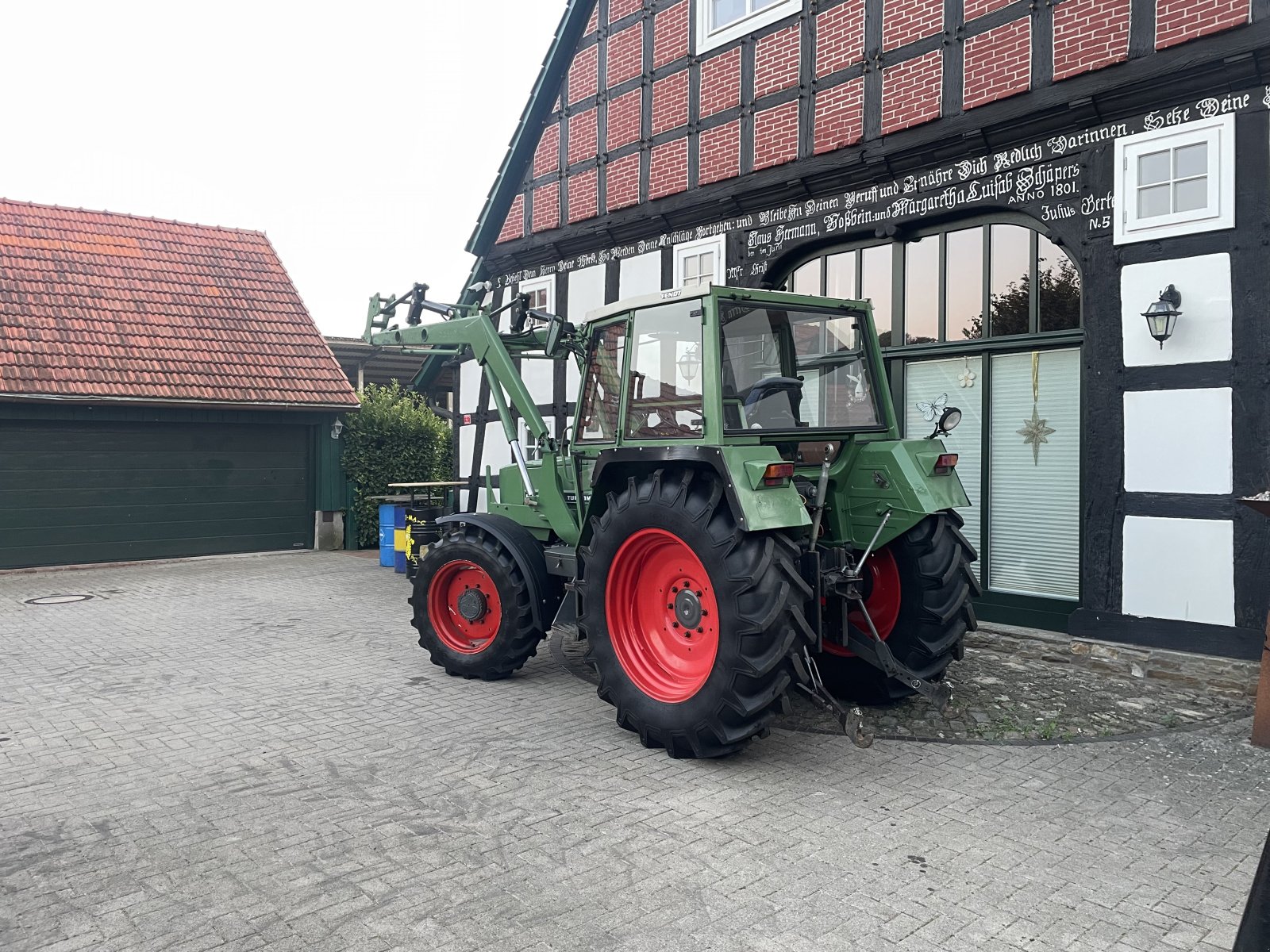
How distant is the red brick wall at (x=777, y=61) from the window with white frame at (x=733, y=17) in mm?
168

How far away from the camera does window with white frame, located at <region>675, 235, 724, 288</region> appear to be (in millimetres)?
9602

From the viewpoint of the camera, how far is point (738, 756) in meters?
4.76

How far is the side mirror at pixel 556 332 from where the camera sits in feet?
21.5

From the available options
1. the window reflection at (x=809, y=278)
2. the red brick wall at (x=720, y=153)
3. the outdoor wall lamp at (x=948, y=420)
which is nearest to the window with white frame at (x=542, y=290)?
the red brick wall at (x=720, y=153)

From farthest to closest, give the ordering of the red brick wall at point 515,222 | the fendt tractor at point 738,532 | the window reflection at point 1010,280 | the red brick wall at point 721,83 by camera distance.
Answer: the red brick wall at point 515,222
the red brick wall at point 721,83
the window reflection at point 1010,280
the fendt tractor at point 738,532

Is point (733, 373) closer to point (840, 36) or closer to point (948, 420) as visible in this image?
point (948, 420)

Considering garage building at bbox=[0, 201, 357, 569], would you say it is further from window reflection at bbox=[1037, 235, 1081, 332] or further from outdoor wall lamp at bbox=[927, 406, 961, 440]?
outdoor wall lamp at bbox=[927, 406, 961, 440]

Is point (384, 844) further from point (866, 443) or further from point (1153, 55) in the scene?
point (1153, 55)

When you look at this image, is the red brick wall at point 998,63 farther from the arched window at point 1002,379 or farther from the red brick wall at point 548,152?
the red brick wall at point 548,152

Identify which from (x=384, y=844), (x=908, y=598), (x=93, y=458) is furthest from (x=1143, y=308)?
(x=93, y=458)

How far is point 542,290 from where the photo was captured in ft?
39.2

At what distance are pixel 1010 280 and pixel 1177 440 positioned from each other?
1880mm

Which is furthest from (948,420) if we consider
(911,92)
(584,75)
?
(584,75)

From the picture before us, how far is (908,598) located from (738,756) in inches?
52.6
